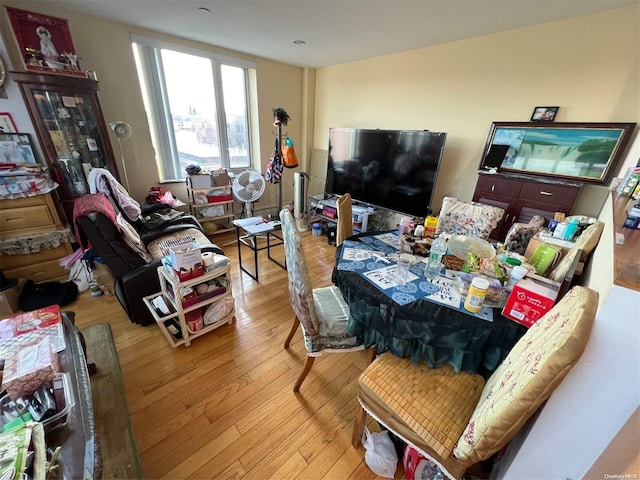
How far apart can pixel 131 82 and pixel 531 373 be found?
3.91 meters

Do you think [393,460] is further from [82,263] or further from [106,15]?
[106,15]

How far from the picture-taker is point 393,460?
3.72ft

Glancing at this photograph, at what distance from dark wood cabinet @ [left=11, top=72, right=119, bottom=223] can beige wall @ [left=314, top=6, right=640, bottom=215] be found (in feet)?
9.71

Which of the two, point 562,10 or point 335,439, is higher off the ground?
point 562,10

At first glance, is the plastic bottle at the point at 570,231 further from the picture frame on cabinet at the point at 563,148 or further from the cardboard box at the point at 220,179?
the cardboard box at the point at 220,179

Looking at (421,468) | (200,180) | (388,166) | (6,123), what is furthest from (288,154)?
(421,468)

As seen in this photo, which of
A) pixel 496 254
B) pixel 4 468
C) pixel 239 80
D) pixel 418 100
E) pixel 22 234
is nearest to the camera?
pixel 4 468

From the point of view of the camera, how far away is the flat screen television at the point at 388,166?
2678 mm

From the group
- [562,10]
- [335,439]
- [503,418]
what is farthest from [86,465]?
[562,10]

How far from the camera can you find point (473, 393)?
1.00 meters

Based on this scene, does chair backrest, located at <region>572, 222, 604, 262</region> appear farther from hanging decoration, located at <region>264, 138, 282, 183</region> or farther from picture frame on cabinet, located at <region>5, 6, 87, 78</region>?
picture frame on cabinet, located at <region>5, 6, 87, 78</region>

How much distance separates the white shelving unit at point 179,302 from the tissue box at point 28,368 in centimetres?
60

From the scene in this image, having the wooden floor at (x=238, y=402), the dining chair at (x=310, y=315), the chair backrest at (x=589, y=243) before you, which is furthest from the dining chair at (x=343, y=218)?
the chair backrest at (x=589, y=243)

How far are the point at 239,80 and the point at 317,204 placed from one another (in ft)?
6.72
